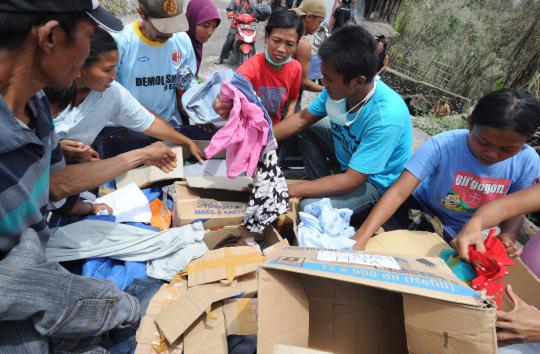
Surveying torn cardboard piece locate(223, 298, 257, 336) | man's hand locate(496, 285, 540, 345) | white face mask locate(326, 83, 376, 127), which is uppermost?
white face mask locate(326, 83, 376, 127)

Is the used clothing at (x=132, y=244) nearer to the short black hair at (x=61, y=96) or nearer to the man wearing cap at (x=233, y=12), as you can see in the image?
the short black hair at (x=61, y=96)

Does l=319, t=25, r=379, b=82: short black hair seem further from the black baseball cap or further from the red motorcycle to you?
the red motorcycle

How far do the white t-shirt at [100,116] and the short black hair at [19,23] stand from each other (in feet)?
3.69

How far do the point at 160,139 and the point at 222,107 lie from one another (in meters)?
0.65

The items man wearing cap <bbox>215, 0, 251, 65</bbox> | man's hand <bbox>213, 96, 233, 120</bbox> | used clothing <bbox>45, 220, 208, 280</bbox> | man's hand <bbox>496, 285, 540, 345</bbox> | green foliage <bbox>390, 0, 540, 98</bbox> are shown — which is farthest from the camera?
green foliage <bbox>390, 0, 540, 98</bbox>

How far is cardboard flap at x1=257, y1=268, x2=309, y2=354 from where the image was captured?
1.04 metres

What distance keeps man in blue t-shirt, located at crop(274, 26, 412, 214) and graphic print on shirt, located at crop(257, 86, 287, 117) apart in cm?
55

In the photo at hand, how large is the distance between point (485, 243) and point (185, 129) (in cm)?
210

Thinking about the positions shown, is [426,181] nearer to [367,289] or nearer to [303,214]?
[303,214]

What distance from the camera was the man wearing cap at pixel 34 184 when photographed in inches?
34.8

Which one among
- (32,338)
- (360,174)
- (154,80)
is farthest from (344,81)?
(32,338)

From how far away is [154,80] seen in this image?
2.57m

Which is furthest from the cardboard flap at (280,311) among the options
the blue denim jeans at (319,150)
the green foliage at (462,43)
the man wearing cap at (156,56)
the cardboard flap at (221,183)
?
the green foliage at (462,43)

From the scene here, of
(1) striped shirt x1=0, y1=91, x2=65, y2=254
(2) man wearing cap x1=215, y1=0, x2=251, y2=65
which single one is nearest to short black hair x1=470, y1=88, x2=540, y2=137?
(1) striped shirt x1=0, y1=91, x2=65, y2=254
